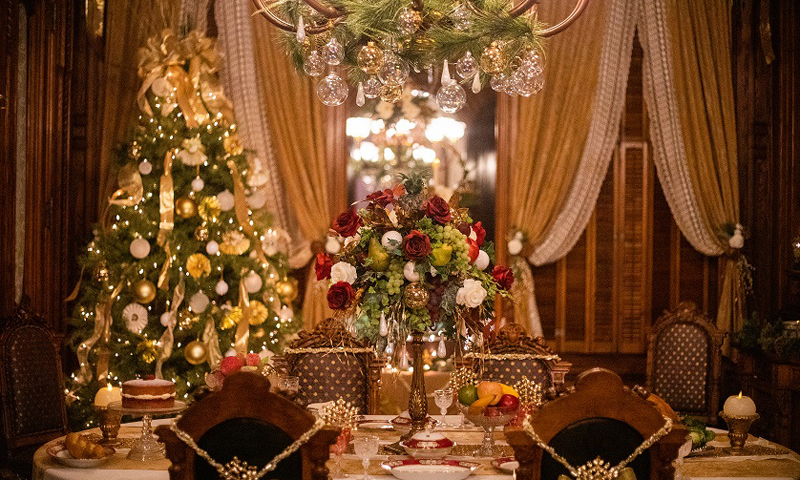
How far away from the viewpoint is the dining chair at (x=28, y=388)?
4.04 metres

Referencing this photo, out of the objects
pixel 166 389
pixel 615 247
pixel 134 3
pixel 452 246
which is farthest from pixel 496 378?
pixel 134 3

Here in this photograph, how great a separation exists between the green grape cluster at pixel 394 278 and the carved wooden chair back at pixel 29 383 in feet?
6.01

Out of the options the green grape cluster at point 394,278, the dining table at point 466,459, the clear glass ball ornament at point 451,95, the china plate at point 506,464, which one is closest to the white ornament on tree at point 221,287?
the dining table at point 466,459

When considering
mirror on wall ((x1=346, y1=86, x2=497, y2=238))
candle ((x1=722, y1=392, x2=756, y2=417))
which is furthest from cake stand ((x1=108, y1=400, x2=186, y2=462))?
mirror on wall ((x1=346, y1=86, x2=497, y2=238))

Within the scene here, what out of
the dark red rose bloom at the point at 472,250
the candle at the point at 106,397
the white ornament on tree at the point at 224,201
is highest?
the white ornament on tree at the point at 224,201

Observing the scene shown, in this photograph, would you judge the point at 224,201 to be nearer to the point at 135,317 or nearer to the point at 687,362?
the point at 135,317

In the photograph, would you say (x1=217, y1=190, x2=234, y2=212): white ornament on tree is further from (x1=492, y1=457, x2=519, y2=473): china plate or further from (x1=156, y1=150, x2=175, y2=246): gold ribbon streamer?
(x1=492, y1=457, x2=519, y2=473): china plate

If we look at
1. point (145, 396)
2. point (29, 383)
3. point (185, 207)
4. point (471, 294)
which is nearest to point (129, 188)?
point (185, 207)

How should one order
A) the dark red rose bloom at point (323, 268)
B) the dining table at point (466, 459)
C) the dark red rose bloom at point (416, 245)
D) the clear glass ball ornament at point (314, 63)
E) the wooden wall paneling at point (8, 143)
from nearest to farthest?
the dining table at point (466, 459) → the dark red rose bloom at point (416, 245) → the dark red rose bloom at point (323, 268) → the clear glass ball ornament at point (314, 63) → the wooden wall paneling at point (8, 143)

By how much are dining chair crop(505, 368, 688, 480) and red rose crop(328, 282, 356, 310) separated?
33.0 inches

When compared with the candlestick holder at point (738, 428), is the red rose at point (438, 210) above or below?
above

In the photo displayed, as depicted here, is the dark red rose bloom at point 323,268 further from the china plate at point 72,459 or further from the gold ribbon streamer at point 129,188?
the gold ribbon streamer at point 129,188

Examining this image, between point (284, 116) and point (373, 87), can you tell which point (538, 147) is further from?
point (373, 87)

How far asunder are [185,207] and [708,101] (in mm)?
3900
